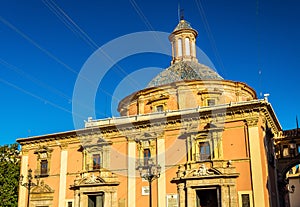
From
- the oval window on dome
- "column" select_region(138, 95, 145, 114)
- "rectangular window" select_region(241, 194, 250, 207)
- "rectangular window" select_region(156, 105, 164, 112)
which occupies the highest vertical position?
the oval window on dome

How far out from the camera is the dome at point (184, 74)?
92.0 feet

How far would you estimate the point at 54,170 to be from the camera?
1072 inches

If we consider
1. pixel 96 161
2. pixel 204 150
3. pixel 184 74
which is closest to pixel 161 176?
pixel 204 150

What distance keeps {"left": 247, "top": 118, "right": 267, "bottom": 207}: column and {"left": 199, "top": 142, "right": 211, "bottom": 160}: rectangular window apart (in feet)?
8.37

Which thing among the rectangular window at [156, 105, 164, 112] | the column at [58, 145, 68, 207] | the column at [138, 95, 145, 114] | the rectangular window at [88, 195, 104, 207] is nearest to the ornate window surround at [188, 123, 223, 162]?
the rectangular window at [156, 105, 164, 112]

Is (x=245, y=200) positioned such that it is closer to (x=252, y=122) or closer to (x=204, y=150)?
(x=204, y=150)

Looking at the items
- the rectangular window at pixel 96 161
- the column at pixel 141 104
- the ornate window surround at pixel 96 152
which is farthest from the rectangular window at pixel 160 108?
the rectangular window at pixel 96 161

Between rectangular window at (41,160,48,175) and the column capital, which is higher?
the column capital

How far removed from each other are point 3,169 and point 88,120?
942 centimetres

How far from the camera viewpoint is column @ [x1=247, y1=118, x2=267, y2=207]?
20.6 meters

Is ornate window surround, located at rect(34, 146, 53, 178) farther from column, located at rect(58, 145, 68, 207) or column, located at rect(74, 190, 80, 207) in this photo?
column, located at rect(74, 190, 80, 207)

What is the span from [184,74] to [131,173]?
8876mm

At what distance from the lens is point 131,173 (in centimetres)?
2434

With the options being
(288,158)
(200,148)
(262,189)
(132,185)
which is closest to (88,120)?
(132,185)
